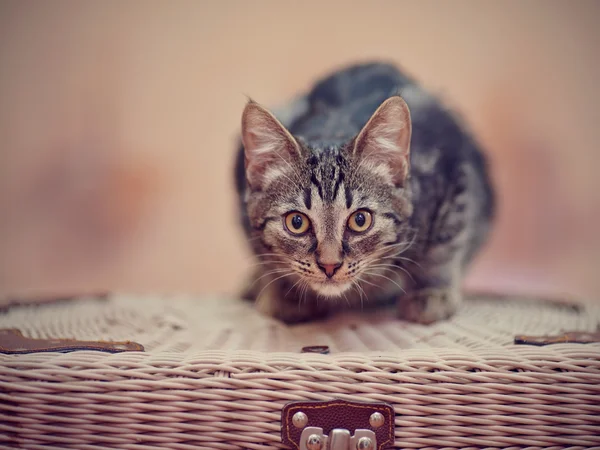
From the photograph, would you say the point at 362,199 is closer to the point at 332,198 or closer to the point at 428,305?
the point at 332,198

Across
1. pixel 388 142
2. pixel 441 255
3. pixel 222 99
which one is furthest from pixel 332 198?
pixel 222 99

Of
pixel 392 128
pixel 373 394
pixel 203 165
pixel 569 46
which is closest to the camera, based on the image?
pixel 373 394

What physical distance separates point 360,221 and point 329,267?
0.12 metres

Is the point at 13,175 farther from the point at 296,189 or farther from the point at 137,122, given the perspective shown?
the point at 296,189

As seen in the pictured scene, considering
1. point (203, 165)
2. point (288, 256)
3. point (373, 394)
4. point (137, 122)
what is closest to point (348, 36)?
point (203, 165)

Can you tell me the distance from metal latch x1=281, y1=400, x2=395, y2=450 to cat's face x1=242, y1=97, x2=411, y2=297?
27cm

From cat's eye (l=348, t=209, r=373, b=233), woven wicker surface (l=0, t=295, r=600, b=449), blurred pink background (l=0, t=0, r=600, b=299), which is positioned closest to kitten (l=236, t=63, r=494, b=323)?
cat's eye (l=348, t=209, r=373, b=233)

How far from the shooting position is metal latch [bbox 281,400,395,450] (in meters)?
0.73

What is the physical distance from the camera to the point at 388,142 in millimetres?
989

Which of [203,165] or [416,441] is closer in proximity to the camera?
[416,441]

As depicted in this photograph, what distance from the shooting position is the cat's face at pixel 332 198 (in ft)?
3.10

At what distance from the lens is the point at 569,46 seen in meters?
1.99

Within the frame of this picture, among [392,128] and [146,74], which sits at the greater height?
[146,74]

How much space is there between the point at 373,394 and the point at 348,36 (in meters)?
1.67
